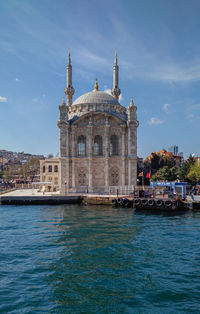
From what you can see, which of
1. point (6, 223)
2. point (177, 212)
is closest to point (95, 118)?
point (177, 212)

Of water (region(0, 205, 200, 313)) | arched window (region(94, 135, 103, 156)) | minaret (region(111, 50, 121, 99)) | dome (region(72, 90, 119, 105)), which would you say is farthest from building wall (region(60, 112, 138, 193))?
water (region(0, 205, 200, 313))

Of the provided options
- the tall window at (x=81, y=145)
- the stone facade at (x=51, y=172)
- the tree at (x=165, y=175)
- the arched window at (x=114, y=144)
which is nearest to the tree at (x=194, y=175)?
the tree at (x=165, y=175)

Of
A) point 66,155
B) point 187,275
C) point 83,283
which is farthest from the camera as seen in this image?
point 66,155

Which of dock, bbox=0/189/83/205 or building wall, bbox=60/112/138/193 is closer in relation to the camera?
dock, bbox=0/189/83/205

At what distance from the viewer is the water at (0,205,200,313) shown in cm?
756

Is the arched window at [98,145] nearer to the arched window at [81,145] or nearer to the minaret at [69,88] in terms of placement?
the arched window at [81,145]

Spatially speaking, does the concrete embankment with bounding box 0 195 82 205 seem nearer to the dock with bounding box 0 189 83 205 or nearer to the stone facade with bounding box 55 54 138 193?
the dock with bounding box 0 189 83 205

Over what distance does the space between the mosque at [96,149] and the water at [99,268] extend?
15.6m

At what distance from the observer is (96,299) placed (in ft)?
25.3

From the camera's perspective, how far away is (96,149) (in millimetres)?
34250

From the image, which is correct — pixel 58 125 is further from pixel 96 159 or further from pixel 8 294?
pixel 8 294

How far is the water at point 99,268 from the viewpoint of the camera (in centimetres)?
756

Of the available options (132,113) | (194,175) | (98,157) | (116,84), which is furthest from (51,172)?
(194,175)

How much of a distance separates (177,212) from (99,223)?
9.06 metres
